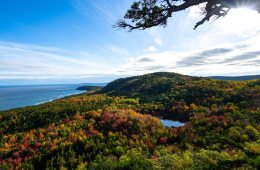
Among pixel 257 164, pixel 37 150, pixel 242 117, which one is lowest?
pixel 37 150

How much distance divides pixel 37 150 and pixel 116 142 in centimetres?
2611

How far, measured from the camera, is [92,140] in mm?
80625

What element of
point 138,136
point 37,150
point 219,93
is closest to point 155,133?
point 138,136

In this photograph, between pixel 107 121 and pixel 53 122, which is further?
pixel 53 122

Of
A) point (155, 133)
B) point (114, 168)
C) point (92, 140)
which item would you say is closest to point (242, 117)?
point (155, 133)

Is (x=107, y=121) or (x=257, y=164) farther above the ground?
(x=257, y=164)

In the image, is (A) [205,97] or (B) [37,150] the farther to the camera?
(A) [205,97]

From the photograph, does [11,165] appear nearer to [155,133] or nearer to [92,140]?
[92,140]

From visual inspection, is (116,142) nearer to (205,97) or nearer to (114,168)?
(114,168)

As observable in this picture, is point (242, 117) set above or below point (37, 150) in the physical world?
above

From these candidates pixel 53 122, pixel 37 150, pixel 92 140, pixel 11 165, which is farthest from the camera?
pixel 53 122

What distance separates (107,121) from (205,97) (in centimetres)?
7990

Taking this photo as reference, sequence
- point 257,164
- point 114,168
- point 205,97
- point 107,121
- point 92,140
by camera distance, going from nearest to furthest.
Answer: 1. point 257,164
2. point 114,168
3. point 92,140
4. point 107,121
5. point 205,97

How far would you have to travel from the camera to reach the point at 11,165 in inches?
2494
